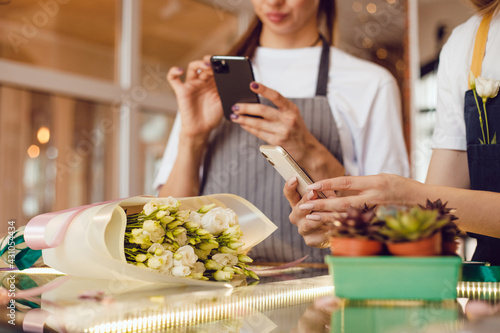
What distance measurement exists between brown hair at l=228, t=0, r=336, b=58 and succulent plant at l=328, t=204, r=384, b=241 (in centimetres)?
96

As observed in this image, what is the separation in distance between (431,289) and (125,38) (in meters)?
2.45

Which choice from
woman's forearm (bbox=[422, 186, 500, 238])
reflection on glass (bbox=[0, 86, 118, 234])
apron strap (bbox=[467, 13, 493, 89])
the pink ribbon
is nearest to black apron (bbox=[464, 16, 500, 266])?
apron strap (bbox=[467, 13, 493, 89])

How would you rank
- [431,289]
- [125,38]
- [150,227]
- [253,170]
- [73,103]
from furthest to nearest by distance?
[125,38]
[73,103]
[253,170]
[150,227]
[431,289]

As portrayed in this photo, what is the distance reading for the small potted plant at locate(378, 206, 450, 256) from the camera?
417 millimetres

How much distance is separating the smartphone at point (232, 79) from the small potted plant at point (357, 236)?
68 centimetres

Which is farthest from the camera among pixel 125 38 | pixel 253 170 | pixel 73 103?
pixel 125 38

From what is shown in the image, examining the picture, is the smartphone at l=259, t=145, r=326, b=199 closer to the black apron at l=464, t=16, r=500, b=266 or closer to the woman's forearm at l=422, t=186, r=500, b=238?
the woman's forearm at l=422, t=186, r=500, b=238

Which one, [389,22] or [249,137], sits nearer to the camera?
[249,137]

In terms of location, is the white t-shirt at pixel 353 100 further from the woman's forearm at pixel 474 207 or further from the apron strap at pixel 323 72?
the woman's forearm at pixel 474 207

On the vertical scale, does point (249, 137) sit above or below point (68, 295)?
above

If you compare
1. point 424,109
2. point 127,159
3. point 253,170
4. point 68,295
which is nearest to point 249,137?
point 253,170

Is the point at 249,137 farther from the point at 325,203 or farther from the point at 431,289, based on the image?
the point at 431,289

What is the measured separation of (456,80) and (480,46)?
0.26 ft

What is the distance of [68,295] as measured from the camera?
1.69 feet
